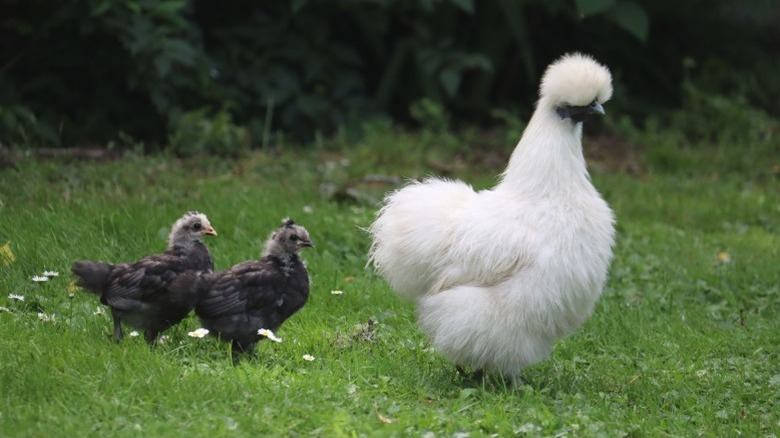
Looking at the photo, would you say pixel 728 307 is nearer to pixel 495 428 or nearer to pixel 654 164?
pixel 495 428

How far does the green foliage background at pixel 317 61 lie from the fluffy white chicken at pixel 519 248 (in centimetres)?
493

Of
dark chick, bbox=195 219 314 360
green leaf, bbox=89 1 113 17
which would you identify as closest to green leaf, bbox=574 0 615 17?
green leaf, bbox=89 1 113 17

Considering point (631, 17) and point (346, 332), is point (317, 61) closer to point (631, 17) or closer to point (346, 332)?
point (631, 17)

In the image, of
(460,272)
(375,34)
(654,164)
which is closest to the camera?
(460,272)

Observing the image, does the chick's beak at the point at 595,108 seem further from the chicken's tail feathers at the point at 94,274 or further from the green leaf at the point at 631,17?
the green leaf at the point at 631,17

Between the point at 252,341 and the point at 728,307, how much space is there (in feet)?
12.0

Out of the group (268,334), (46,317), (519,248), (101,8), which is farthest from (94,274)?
(101,8)


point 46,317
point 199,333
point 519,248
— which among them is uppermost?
point 519,248

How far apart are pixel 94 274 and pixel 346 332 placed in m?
1.54

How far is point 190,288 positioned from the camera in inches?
231

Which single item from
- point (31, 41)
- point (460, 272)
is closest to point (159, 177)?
point (31, 41)

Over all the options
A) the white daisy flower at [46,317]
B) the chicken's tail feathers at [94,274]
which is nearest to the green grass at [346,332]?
the white daisy flower at [46,317]

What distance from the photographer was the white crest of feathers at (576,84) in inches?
233

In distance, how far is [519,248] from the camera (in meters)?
5.72
